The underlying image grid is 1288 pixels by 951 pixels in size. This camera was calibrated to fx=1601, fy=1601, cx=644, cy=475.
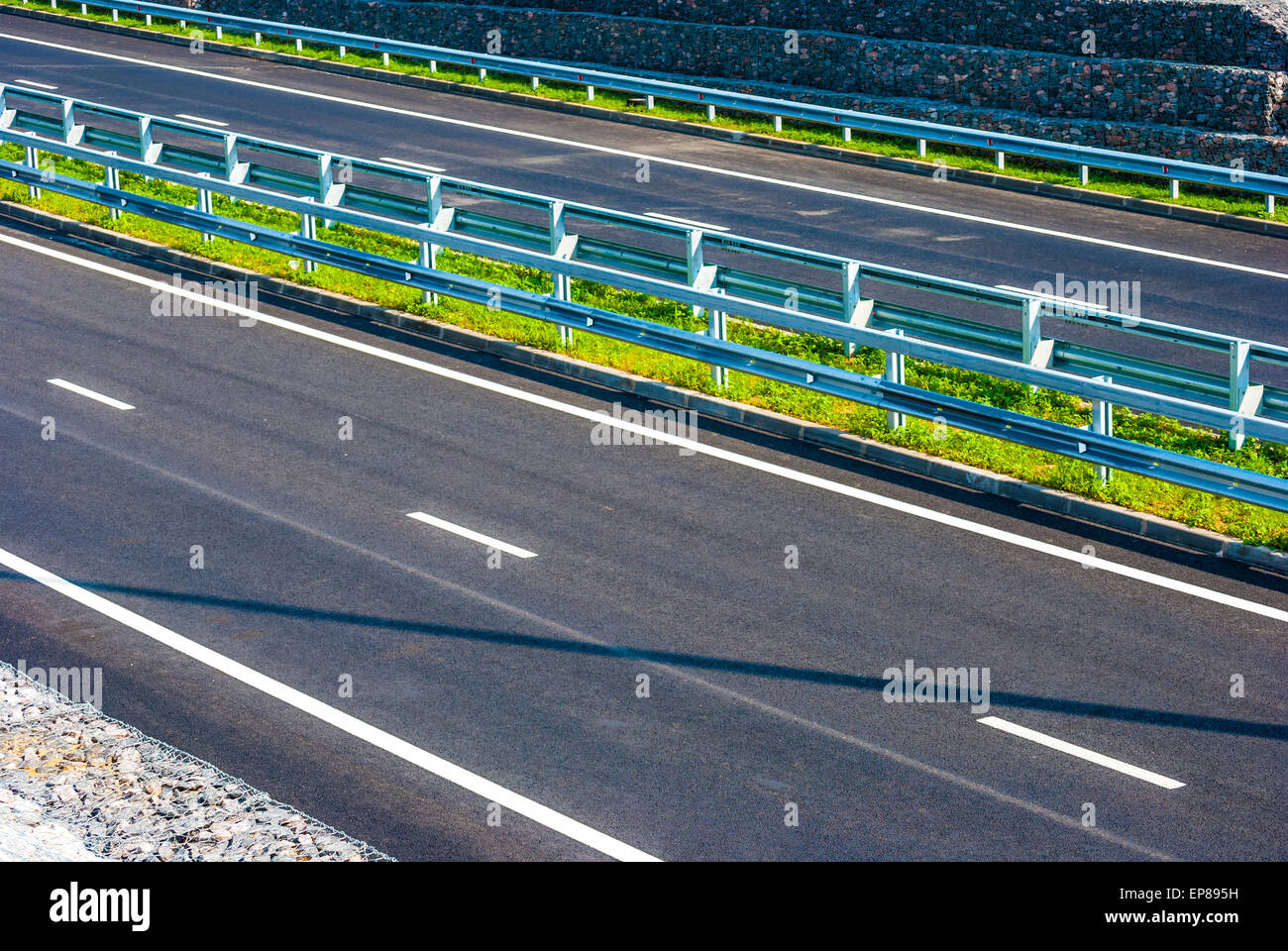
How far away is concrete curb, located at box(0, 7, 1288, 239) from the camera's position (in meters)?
23.8

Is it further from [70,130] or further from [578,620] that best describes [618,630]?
[70,130]

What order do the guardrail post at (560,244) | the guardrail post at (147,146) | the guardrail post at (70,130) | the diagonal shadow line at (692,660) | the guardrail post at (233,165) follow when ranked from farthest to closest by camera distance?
the guardrail post at (70,130), the guardrail post at (147,146), the guardrail post at (233,165), the guardrail post at (560,244), the diagonal shadow line at (692,660)

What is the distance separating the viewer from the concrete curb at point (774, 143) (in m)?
23.8

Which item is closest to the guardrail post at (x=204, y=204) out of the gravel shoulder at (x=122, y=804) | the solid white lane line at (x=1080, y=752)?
the gravel shoulder at (x=122, y=804)

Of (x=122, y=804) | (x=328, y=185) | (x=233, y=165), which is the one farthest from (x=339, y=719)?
(x=233, y=165)

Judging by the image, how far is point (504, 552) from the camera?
38.3 feet

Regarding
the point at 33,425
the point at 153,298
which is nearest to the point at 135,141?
the point at 153,298

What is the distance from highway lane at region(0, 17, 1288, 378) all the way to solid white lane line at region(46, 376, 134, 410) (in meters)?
9.47

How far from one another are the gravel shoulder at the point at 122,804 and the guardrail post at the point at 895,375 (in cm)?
758

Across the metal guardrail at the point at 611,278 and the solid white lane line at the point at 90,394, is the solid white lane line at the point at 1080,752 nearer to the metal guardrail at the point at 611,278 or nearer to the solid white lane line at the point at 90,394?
the metal guardrail at the point at 611,278

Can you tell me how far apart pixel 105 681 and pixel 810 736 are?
4244 millimetres

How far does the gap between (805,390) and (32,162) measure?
44.4ft

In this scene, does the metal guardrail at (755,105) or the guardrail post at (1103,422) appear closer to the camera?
the guardrail post at (1103,422)
